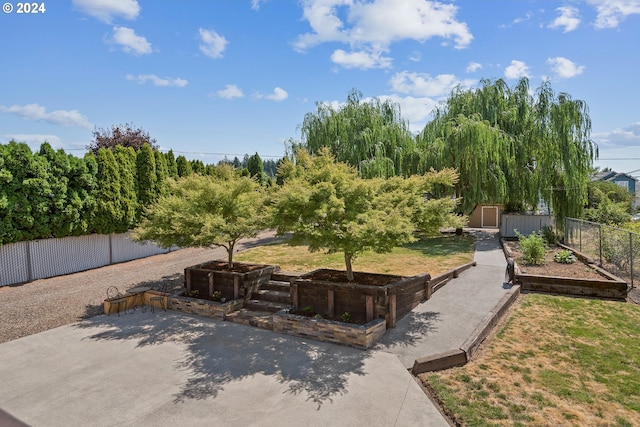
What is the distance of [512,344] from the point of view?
22.1 ft

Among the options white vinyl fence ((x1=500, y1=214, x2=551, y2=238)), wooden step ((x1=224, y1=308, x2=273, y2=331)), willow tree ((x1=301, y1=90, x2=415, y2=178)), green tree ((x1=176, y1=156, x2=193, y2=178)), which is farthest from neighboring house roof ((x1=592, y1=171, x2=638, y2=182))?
wooden step ((x1=224, y1=308, x2=273, y2=331))

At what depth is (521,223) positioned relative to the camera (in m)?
19.5

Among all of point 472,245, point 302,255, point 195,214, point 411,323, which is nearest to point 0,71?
point 195,214

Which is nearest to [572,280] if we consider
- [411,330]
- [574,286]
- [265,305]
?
[574,286]

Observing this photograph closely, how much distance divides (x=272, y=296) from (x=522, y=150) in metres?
15.5

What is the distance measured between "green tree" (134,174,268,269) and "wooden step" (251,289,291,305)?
167cm

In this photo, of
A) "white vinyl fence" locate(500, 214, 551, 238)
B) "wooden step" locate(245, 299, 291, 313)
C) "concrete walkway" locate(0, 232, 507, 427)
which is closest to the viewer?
"concrete walkway" locate(0, 232, 507, 427)

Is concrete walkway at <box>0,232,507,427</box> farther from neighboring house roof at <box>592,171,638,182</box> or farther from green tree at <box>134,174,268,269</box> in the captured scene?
neighboring house roof at <box>592,171,638,182</box>

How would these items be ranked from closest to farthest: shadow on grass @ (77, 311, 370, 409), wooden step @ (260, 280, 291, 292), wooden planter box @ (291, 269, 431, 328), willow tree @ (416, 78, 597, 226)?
shadow on grass @ (77, 311, 370, 409) < wooden planter box @ (291, 269, 431, 328) < wooden step @ (260, 280, 291, 292) < willow tree @ (416, 78, 597, 226)

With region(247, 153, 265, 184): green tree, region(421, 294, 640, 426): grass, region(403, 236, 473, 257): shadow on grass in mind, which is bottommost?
region(421, 294, 640, 426): grass

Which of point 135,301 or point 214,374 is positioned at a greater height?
point 135,301

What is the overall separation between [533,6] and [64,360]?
14006mm

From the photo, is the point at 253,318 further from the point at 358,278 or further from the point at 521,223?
the point at 521,223

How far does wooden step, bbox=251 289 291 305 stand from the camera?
375 inches
